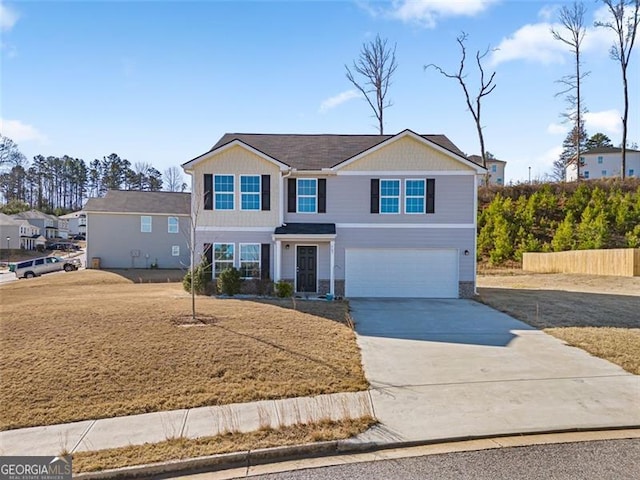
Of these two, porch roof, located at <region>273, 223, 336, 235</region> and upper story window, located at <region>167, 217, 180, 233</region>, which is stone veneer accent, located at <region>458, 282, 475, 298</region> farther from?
upper story window, located at <region>167, 217, 180, 233</region>

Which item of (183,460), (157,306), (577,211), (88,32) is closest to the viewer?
(183,460)

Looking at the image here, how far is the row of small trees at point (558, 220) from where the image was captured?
2969 cm

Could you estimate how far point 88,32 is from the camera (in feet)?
38.4

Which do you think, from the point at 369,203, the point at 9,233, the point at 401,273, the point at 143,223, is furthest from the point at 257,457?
the point at 9,233

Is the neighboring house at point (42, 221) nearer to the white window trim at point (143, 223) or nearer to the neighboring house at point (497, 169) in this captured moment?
the white window trim at point (143, 223)

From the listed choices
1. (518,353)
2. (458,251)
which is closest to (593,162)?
(458,251)

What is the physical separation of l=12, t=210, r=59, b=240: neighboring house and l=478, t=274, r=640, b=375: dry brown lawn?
65377 millimetres

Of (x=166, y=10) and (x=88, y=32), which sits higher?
(x=166, y=10)

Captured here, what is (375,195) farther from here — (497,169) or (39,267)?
(497,169)

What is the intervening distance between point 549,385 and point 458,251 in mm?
11367

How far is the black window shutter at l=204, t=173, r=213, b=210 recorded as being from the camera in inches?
707

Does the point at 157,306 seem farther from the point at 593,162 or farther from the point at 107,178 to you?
the point at 107,178

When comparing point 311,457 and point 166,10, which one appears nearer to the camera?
point 311,457

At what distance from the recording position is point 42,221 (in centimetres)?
6544
